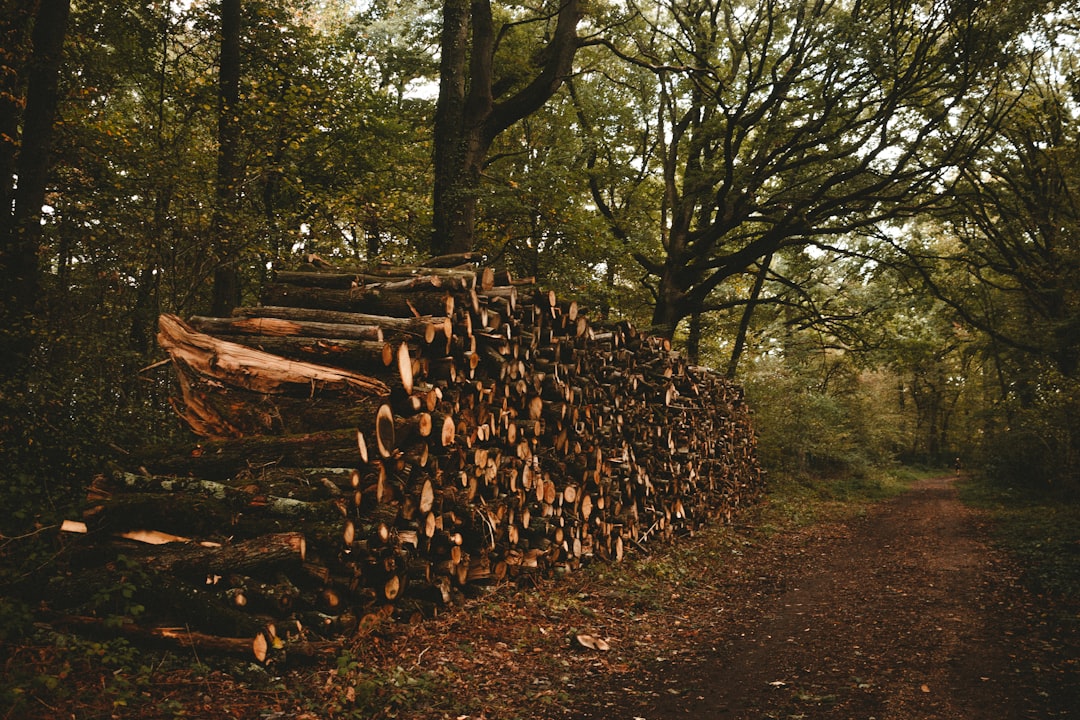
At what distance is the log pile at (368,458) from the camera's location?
4035 millimetres

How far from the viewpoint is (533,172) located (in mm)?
12016

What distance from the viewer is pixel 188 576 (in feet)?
12.4

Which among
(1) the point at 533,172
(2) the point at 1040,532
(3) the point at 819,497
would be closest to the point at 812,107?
(1) the point at 533,172

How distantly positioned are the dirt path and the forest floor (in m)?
0.02

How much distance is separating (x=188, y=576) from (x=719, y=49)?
16.3 meters

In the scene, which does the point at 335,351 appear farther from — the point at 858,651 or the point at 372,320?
the point at 858,651

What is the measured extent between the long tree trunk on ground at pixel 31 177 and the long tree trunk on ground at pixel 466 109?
5265 mm

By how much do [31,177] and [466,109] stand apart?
6477mm

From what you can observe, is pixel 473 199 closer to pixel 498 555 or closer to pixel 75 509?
pixel 498 555

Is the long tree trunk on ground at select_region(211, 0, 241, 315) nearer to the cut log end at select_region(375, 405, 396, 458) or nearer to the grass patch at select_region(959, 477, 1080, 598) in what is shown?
the cut log end at select_region(375, 405, 396, 458)

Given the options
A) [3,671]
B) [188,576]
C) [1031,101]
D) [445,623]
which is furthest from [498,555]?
[1031,101]

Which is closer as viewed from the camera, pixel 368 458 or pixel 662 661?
pixel 368 458

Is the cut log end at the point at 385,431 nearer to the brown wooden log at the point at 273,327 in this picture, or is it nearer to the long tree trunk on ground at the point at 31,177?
the brown wooden log at the point at 273,327

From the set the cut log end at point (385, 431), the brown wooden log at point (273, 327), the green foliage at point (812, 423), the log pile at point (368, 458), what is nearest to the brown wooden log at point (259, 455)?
the log pile at point (368, 458)
